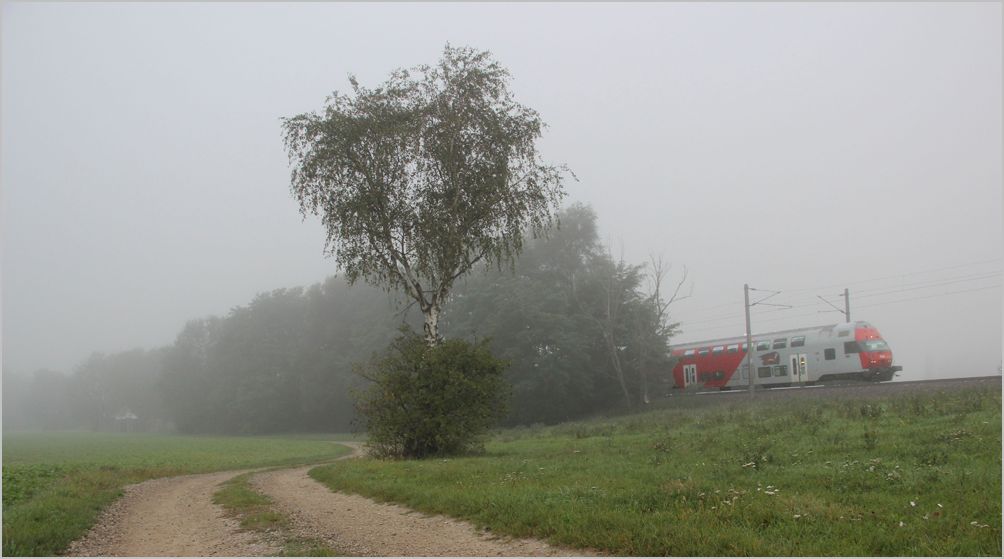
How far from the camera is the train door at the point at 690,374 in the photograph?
192 ft

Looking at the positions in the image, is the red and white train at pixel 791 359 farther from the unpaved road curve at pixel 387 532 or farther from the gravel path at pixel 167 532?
the gravel path at pixel 167 532

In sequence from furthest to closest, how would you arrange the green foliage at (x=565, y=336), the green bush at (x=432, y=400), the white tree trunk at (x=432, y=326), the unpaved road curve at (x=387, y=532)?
the green foliage at (x=565, y=336) < the white tree trunk at (x=432, y=326) < the green bush at (x=432, y=400) < the unpaved road curve at (x=387, y=532)

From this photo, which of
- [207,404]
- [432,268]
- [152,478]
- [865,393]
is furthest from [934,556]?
[207,404]

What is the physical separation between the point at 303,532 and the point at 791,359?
44.2 meters

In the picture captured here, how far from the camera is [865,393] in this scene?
1216 inches

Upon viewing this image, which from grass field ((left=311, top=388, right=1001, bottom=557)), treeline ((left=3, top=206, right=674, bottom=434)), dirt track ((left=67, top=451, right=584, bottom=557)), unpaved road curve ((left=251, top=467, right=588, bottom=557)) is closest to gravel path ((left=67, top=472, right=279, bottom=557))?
dirt track ((left=67, top=451, right=584, bottom=557))

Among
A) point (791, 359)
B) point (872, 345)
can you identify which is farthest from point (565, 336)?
point (872, 345)

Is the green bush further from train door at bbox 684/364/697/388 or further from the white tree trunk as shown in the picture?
train door at bbox 684/364/697/388

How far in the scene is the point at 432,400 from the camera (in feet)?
70.9

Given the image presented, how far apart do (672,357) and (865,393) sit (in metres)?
27.6

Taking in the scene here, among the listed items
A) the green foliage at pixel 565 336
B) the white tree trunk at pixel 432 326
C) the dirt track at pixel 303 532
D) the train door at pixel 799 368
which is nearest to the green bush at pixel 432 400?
the white tree trunk at pixel 432 326

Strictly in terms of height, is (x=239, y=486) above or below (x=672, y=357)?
below

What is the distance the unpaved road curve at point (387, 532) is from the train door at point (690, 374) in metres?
48.1

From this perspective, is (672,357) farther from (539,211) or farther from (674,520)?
(674,520)
